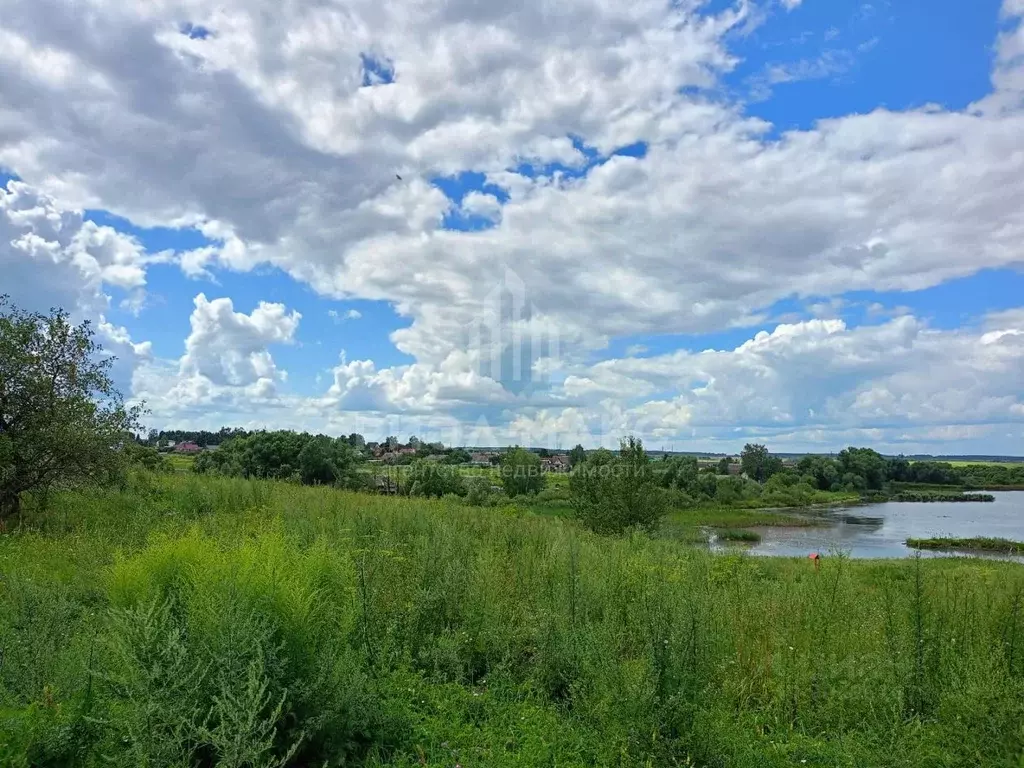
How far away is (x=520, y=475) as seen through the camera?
51875 millimetres

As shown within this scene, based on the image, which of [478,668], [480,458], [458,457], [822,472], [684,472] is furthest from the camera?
[822,472]

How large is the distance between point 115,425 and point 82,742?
11094mm

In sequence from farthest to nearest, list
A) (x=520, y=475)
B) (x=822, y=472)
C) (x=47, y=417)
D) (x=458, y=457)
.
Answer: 1. (x=822, y=472)
2. (x=520, y=475)
3. (x=458, y=457)
4. (x=47, y=417)

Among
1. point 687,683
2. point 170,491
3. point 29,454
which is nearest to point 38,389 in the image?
point 29,454

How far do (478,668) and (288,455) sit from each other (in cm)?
2915

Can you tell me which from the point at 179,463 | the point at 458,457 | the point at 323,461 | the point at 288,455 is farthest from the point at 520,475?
the point at 179,463

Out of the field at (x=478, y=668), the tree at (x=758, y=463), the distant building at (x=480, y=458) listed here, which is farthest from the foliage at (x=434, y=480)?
the tree at (x=758, y=463)

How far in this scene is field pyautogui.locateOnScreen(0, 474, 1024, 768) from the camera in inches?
131

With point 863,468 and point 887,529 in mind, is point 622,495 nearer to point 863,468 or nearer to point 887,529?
point 887,529

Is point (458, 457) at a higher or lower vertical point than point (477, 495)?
higher

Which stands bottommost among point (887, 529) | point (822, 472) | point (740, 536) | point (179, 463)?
point (887, 529)

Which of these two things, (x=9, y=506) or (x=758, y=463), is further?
(x=758, y=463)

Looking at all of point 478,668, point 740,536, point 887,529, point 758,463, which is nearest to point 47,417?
point 478,668

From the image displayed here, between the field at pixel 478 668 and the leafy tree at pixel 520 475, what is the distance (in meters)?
43.7
